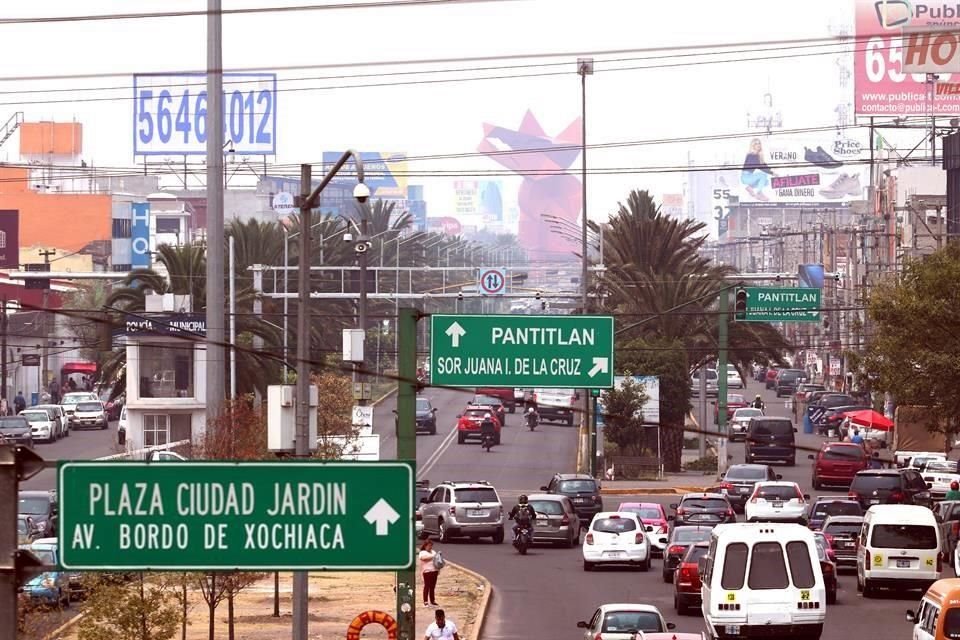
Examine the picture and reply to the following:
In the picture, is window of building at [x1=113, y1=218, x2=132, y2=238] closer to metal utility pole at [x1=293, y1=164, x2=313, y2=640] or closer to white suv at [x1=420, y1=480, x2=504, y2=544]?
white suv at [x1=420, y1=480, x2=504, y2=544]

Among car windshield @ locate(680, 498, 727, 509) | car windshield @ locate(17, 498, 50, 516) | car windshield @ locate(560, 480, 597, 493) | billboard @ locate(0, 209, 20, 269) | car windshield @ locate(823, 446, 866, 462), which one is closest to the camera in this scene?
car windshield @ locate(17, 498, 50, 516)

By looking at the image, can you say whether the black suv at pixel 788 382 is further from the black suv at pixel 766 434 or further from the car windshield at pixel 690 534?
the car windshield at pixel 690 534

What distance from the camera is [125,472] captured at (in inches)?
468

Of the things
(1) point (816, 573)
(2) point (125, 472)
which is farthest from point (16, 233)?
(2) point (125, 472)

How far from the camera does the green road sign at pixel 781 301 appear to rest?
5278 cm

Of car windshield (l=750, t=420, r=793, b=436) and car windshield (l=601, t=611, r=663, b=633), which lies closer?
car windshield (l=601, t=611, r=663, b=633)

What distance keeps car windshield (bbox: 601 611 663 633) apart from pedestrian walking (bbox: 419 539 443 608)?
25.9ft

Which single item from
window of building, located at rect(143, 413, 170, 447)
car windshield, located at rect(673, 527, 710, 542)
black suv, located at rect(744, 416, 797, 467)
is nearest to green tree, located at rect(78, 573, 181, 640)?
car windshield, located at rect(673, 527, 710, 542)

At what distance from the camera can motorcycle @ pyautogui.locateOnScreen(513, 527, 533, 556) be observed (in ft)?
146

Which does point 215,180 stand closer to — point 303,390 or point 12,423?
point 303,390

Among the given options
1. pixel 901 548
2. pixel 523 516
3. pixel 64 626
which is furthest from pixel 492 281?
pixel 64 626

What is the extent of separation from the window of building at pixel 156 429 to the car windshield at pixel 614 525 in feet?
98.1

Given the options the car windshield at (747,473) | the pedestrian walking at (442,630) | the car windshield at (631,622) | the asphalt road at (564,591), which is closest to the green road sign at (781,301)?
the car windshield at (747,473)

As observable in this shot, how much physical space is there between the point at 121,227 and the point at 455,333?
12940 cm
